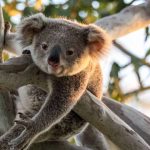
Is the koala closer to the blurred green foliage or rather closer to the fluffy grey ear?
the fluffy grey ear

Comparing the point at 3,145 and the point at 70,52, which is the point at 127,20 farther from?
the point at 3,145

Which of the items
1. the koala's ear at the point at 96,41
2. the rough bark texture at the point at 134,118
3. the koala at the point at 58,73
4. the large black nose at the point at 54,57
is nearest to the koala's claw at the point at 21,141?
the koala at the point at 58,73

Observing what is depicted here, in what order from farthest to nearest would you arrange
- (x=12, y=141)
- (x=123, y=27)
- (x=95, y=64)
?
1. (x=123, y=27)
2. (x=95, y=64)
3. (x=12, y=141)

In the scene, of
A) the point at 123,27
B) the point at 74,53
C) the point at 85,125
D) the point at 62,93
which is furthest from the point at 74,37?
the point at 123,27

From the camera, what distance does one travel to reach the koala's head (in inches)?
105

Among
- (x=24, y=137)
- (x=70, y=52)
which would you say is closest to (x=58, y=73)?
(x=70, y=52)

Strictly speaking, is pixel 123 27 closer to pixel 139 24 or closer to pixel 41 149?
pixel 139 24

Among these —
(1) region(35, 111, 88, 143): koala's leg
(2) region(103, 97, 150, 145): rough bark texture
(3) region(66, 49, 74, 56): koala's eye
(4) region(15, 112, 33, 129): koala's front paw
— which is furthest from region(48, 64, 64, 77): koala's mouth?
(2) region(103, 97, 150, 145): rough bark texture

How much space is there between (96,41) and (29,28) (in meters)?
0.34

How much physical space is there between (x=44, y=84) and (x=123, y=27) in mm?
1520

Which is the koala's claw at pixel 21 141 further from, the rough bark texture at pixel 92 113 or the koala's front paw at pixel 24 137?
the rough bark texture at pixel 92 113

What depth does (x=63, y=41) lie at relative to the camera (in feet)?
9.00

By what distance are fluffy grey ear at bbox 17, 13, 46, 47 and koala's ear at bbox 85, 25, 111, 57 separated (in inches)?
9.4

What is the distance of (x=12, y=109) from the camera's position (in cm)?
300
